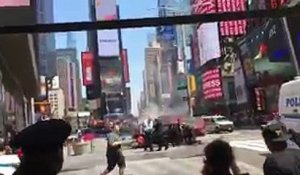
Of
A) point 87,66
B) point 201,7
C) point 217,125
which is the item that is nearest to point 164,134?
point 201,7

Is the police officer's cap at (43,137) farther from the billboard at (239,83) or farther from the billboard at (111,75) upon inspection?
the billboard at (111,75)

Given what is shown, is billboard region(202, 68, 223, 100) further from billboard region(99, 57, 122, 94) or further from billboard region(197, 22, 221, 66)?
billboard region(99, 57, 122, 94)

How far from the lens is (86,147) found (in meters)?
29.6

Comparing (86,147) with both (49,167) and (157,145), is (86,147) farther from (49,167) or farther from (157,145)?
(49,167)

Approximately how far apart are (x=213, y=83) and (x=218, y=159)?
64.5 meters

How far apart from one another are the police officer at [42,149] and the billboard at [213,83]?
210 feet

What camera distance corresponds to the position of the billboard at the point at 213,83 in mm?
66750

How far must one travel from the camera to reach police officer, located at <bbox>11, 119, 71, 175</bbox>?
212 centimetres

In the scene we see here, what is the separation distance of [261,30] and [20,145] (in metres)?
49.8

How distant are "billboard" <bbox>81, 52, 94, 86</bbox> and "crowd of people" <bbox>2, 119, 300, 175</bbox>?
67.1 metres

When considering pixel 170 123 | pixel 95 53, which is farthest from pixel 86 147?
pixel 95 53

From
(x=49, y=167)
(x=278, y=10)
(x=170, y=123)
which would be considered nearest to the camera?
(x=49, y=167)

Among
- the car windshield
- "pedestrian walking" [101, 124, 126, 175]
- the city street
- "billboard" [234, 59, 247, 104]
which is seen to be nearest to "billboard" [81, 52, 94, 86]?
the car windshield

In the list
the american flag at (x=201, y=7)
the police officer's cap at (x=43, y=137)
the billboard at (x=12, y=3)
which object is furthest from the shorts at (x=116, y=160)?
the police officer's cap at (x=43, y=137)
